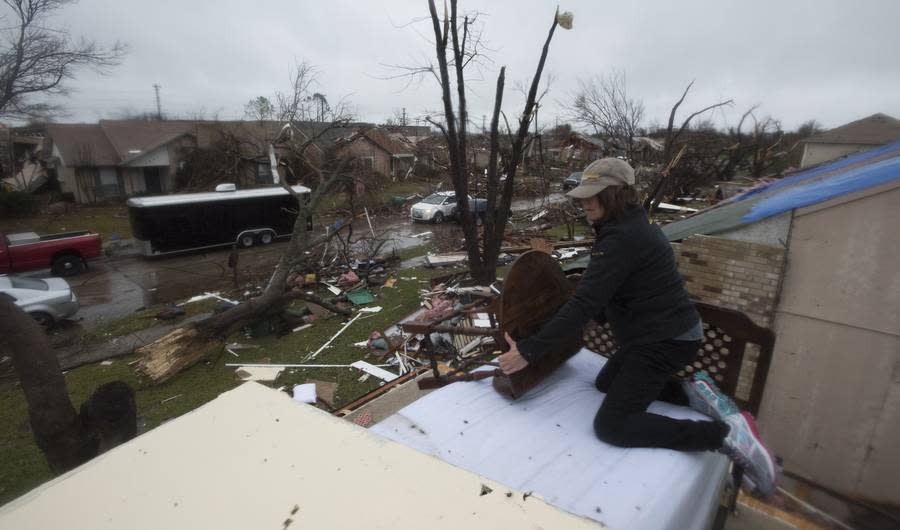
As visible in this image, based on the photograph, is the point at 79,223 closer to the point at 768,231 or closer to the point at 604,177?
the point at 604,177

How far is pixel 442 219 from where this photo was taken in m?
23.5

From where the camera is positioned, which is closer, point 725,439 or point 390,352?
point 725,439

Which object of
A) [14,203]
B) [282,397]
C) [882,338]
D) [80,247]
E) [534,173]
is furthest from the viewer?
[534,173]

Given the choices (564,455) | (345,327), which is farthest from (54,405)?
(345,327)

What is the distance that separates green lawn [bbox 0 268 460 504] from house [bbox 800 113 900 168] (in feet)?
69.6

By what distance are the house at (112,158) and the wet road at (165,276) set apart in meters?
15.6

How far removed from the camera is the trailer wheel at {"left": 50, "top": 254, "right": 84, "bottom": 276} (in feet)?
47.6

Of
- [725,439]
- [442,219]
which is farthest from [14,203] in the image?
[725,439]

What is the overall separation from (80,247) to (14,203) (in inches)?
565

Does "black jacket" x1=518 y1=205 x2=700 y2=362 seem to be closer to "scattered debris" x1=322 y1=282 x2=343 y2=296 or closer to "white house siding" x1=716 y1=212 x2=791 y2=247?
"white house siding" x1=716 y1=212 x2=791 y2=247

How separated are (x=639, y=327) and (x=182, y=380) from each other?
7.91 m

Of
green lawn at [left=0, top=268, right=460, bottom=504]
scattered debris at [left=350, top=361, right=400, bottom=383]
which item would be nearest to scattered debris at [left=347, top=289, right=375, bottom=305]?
green lawn at [left=0, top=268, right=460, bottom=504]

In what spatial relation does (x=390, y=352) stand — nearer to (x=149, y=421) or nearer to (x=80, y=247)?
(x=149, y=421)

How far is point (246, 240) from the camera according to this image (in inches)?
738
